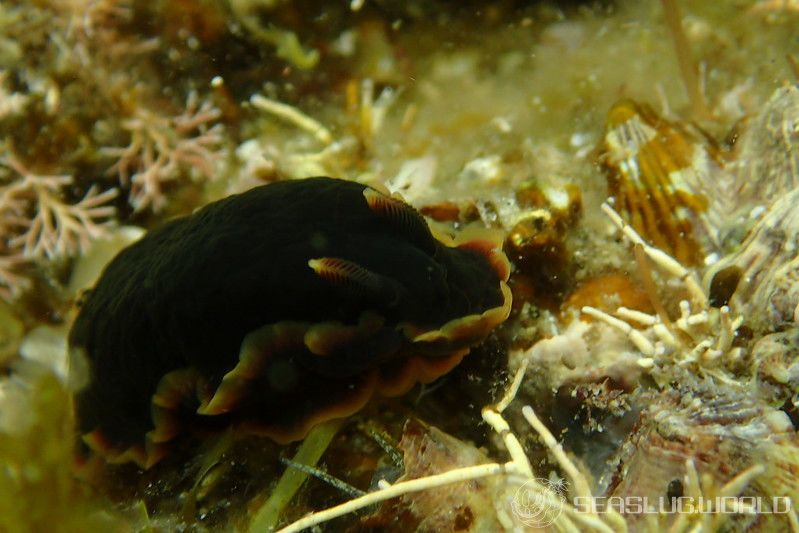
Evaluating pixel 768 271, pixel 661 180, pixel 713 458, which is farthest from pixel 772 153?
pixel 713 458

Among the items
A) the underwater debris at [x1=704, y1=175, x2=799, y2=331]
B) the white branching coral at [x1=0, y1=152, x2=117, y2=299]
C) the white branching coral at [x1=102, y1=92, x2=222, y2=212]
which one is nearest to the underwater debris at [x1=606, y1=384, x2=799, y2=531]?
the underwater debris at [x1=704, y1=175, x2=799, y2=331]

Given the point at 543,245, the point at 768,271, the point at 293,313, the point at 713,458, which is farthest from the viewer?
the point at 543,245

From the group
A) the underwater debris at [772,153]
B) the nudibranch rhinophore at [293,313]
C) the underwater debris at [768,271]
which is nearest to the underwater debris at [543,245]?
the nudibranch rhinophore at [293,313]

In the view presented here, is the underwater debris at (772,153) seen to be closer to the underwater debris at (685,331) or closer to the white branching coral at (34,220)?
the underwater debris at (685,331)

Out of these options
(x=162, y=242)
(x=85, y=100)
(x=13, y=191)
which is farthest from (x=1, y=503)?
(x=85, y=100)

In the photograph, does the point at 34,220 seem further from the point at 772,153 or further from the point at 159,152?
the point at 772,153

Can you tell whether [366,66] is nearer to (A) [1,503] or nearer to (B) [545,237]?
(B) [545,237]

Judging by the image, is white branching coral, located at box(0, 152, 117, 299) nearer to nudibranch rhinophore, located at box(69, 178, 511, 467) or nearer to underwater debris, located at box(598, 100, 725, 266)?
nudibranch rhinophore, located at box(69, 178, 511, 467)
